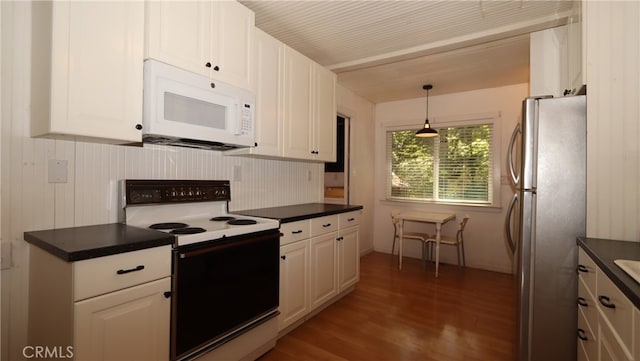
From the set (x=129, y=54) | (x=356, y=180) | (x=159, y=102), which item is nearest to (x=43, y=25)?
(x=129, y=54)

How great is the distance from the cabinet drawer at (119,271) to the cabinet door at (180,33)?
1064 mm

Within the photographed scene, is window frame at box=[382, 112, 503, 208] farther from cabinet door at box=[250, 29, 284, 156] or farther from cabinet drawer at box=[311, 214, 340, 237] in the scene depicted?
cabinet door at box=[250, 29, 284, 156]

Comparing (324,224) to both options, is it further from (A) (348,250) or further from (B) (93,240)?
(B) (93,240)

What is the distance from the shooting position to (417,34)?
275 cm

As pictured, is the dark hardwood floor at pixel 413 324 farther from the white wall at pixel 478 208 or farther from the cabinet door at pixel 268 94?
the cabinet door at pixel 268 94

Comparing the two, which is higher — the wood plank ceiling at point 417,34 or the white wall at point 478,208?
the wood plank ceiling at point 417,34

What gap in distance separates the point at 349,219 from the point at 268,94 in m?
1.46

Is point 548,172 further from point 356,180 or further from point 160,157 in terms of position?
point 356,180

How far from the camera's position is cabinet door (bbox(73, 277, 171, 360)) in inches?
49.3

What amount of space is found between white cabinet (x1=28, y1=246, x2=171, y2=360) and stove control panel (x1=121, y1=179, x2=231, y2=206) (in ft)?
1.67

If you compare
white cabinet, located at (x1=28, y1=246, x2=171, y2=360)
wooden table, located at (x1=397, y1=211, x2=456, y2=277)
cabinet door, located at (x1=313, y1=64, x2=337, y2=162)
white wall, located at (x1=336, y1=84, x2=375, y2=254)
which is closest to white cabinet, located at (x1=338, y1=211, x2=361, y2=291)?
cabinet door, located at (x1=313, y1=64, x2=337, y2=162)

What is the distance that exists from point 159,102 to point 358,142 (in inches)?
133

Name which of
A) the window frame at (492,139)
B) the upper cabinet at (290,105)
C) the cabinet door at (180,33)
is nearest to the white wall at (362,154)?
the window frame at (492,139)

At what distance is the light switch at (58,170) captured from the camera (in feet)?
5.29
